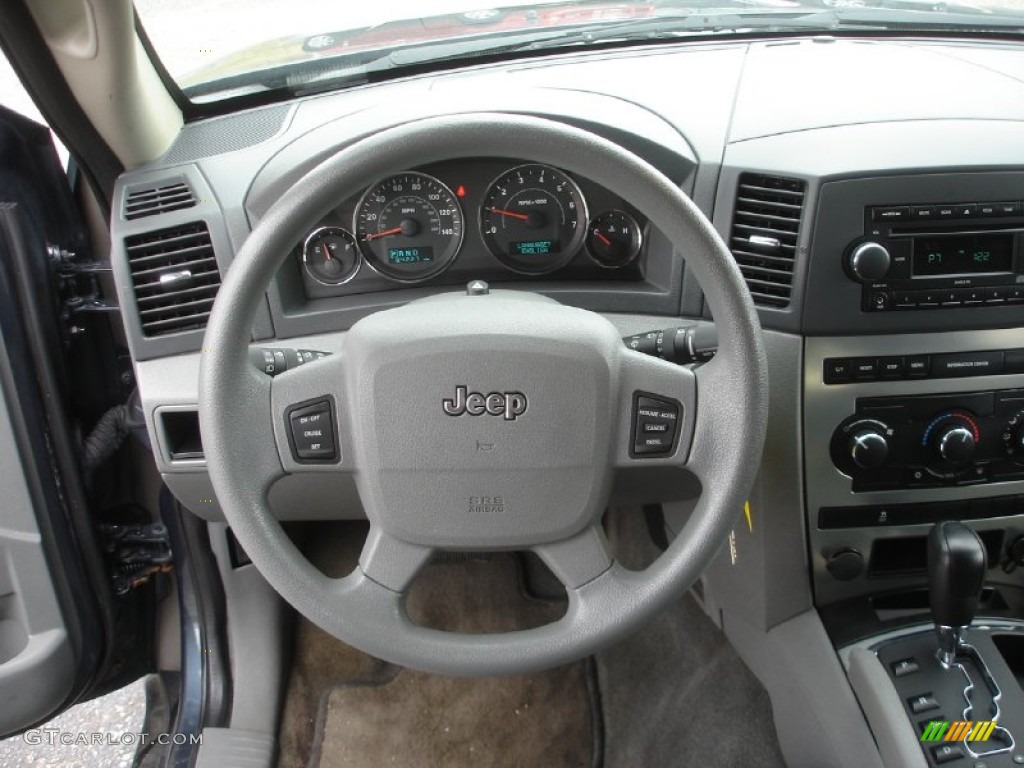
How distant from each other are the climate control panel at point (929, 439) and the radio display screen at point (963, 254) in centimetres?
22

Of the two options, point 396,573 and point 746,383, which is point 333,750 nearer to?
point 396,573

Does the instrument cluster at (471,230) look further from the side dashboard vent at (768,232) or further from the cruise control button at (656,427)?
the cruise control button at (656,427)

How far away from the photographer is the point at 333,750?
2018mm

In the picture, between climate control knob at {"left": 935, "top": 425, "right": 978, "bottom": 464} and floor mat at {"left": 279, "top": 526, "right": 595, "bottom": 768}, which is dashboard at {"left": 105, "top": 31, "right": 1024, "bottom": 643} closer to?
climate control knob at {"left": 935, "top": 425, "right": 978, "bottom": 464}

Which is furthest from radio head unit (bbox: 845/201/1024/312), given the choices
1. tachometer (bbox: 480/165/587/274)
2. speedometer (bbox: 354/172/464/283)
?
speedometer (bbox: 354/172/464/283)

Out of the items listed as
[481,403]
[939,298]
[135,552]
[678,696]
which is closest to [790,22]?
[939,298]

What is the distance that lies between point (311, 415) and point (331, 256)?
0.53 m

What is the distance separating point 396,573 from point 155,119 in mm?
971

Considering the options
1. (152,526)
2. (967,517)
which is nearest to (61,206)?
(152,526)

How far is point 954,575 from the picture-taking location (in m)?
1.45

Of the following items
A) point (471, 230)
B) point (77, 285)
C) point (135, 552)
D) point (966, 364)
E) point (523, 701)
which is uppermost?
point (471, 230)

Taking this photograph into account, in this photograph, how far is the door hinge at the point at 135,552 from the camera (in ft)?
6.39

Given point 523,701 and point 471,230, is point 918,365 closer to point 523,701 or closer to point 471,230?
point 471,230

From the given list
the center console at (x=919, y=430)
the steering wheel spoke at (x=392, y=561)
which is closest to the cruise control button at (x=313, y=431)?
the steering wheel spoke at (x=392, y=561)
